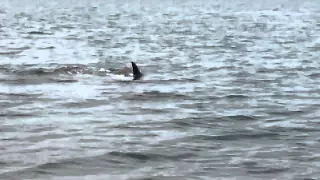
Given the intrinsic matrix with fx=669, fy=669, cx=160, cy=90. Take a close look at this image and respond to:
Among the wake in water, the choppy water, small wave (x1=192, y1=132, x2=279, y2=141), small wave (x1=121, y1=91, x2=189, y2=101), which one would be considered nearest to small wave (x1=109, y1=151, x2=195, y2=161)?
the choppy water

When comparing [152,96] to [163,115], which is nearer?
[163,115]

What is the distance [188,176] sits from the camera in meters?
9.49

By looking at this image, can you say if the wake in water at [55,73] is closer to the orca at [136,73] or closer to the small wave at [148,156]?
the orca at [136,73]

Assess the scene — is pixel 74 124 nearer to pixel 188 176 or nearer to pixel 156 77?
pixel 188 176

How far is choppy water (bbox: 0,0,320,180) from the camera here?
1003cm

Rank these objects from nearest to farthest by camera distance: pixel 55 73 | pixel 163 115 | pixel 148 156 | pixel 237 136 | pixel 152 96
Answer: pixel 148 156, pixel 237 136, pixel 163 115, pixel 152 96, pixel 55 73

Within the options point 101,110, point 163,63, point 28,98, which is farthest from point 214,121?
point 163,63

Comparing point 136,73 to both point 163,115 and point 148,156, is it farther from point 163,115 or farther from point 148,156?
point 148,156

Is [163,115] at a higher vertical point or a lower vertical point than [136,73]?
lower

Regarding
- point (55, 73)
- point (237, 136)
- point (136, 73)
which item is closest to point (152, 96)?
point (136, 73)

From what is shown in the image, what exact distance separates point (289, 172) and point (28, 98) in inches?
310

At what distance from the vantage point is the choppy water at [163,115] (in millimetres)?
10031

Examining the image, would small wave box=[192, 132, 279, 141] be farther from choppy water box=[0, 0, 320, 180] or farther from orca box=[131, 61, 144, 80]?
orca box=[131, 61, 144, 80]

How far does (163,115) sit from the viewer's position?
543 inches
